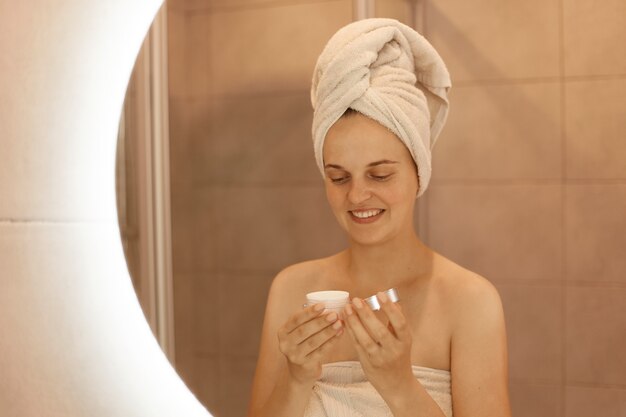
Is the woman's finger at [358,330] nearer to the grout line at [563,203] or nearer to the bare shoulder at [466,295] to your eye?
the bare shoulder at [466,295]

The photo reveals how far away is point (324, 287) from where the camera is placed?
996mm

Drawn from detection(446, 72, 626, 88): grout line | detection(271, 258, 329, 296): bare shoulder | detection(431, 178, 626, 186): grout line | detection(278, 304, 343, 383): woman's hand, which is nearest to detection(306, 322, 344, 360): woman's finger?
detection(278, 304, 343, 383): woman's hand

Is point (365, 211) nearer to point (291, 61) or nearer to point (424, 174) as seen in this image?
point (424, 174)

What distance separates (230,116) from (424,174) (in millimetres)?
273

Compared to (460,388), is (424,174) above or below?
above

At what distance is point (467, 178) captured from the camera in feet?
3.23

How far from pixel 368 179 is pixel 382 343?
0.19 m

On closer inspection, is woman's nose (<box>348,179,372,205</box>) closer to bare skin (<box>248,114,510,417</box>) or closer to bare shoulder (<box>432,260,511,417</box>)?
bare skin (<box>248,114,510,417</box>)

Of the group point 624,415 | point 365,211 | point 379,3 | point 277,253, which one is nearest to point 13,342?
point 277,253

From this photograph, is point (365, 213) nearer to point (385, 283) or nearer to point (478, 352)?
point (385, 283)

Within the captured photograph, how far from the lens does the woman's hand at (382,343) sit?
2.89 ft

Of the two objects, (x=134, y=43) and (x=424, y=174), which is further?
(x=134, y=43)

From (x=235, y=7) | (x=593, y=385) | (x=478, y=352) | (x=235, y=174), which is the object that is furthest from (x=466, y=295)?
(x=235, y=7)

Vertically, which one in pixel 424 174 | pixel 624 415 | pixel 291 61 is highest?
pixel 291 61
